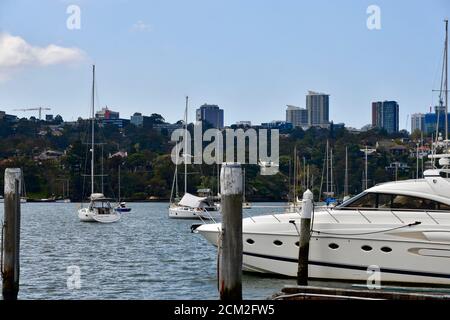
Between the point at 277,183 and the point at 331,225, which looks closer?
the point at 331,225

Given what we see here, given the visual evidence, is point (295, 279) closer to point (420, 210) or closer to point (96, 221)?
point (420, 210)

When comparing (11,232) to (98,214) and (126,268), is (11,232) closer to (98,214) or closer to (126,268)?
(126,268)

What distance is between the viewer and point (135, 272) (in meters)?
Result: 32.6

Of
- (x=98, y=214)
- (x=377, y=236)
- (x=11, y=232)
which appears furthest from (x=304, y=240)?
(x=98, y=214)

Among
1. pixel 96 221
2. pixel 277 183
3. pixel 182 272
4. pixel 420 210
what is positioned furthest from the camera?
pixel 277 183

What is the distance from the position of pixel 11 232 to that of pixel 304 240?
708 cm

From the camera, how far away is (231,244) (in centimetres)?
1752

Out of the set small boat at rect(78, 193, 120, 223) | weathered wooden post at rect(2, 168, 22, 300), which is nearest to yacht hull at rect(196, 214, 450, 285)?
weathered wooden post at rect(2, 168, 22, 300)

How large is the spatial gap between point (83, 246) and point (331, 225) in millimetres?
25206

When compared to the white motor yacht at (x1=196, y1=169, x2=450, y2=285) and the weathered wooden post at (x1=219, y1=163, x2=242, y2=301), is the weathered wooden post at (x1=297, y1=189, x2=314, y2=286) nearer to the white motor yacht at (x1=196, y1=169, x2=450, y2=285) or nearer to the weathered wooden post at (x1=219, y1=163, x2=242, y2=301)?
the white motor yacht at (x1=196, y1=169, x2=450, y2=285)

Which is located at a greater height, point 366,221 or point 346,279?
point 366,221

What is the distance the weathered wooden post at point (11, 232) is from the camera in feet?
66.4

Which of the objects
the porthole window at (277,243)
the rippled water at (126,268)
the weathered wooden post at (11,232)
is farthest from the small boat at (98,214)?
the weathered wooden post at (11,232)
